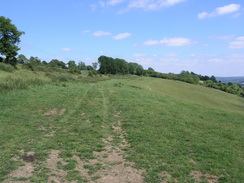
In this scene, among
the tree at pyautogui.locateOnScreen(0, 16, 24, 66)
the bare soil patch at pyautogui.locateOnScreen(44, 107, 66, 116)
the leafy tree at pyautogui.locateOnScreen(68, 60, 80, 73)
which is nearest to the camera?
the bare soil patch at pyautogui.locateOnScreen(44, 107, 66, 116)

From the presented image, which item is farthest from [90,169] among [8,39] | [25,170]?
[8,39]

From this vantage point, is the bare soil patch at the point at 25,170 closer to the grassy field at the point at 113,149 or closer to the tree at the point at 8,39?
the grassy field at the point at 113,149

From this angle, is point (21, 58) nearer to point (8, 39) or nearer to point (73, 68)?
point (73, 68)

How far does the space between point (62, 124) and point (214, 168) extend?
7725 millimetres

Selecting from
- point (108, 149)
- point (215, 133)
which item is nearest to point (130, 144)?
point (108, 149)

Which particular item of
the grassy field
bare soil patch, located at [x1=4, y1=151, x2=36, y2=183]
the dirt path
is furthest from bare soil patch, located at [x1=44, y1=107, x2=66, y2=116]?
bare soil patch, located at [x1=4, y1=151, x2=36, y2=183]

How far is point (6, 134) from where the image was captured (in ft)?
26.4

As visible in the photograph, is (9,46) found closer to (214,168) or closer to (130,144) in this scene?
(130,144)

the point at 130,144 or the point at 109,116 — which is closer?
the point at 130,144

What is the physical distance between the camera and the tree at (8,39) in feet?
148

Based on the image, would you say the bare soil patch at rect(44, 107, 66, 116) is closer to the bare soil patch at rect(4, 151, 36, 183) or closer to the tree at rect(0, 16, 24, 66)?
the bare soil patch at rect(4, 151, 36, 183)

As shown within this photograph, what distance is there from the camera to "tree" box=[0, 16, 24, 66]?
45.1 metres

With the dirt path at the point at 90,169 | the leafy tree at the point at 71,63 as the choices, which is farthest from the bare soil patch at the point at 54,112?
the leafy tree at the point at 71,63

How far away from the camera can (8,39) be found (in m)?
46.7
